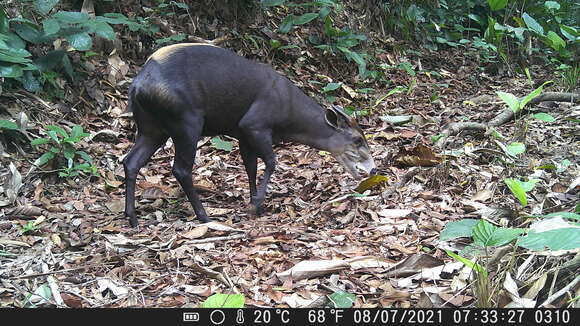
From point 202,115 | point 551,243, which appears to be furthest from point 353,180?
point 551,243

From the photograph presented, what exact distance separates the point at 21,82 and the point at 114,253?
3289 millimetres

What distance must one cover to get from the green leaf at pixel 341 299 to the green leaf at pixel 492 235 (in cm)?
77

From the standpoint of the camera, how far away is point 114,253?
403 centimetres

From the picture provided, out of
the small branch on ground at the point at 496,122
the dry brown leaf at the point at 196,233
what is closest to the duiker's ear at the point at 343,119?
the small branch on ground at the point at 496,122

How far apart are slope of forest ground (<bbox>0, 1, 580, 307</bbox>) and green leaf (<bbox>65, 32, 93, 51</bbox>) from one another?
85 cm

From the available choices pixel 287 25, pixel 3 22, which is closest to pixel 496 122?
pixel 287 25

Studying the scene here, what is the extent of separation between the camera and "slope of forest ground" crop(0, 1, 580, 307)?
328 centimetres

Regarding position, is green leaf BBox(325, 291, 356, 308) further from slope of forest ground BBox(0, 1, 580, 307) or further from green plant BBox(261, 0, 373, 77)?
green plant BBox(261, 0, 373, 77)

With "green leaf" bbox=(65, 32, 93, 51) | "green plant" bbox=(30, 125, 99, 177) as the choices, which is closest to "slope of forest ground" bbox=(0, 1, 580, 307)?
"green plant" bbox=(30, 125, 99, 177)

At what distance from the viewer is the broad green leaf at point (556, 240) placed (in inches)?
92.1

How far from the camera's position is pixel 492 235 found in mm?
2648

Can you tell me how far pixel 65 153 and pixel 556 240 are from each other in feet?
15.6

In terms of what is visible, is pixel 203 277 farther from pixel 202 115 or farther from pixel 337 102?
pixel 337 102

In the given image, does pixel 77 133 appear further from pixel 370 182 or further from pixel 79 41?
pixel 370 182
